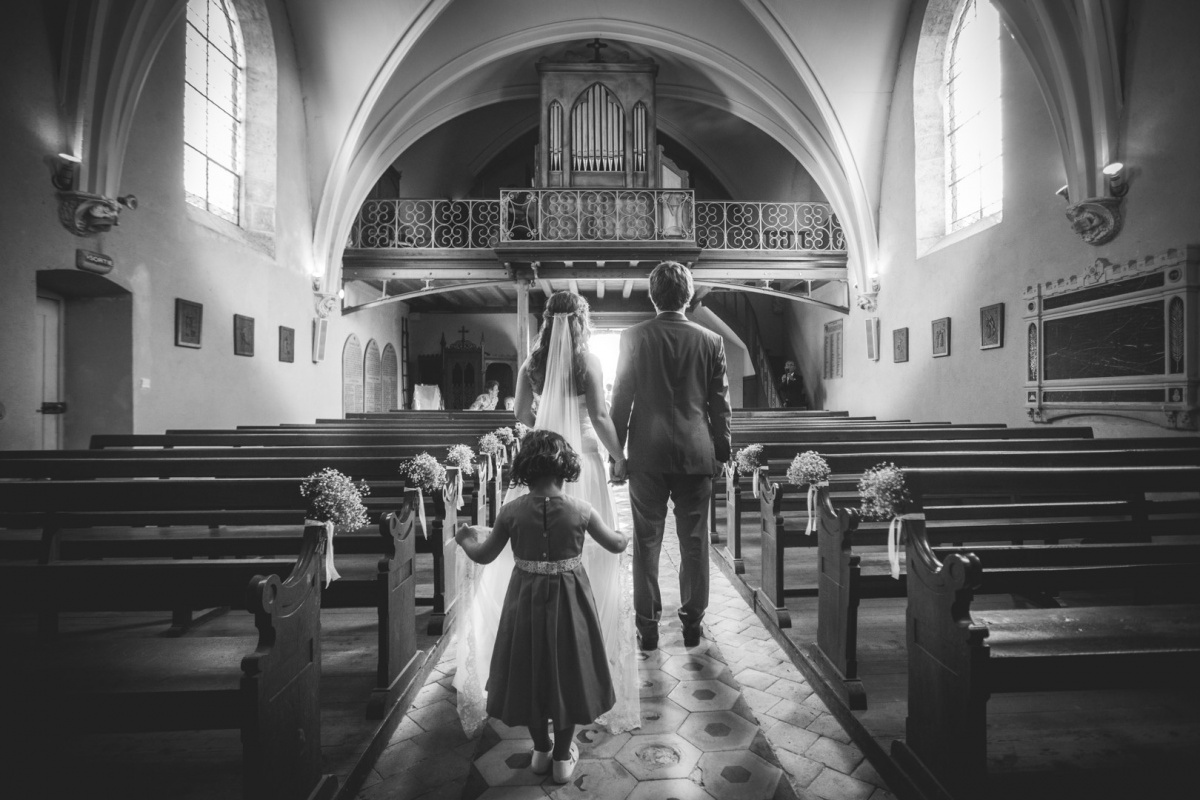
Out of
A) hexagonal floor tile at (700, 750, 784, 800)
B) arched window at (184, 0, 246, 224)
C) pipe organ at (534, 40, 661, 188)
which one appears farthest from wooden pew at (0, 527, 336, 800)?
pipe organ at (534, 40, 661, 188)

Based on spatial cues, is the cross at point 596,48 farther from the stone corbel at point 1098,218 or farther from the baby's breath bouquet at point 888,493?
the baby's breath bouquet at point 888,493

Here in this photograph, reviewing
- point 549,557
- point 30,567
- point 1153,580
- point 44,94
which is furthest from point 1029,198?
point 44,94

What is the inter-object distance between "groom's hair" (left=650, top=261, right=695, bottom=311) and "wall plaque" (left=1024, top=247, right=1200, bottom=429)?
4448 millimetres

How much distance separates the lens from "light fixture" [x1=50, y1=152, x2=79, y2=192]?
201 inches

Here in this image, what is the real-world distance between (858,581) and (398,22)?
9506 mm

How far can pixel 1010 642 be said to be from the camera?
1.96 metres

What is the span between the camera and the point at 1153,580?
225 cm

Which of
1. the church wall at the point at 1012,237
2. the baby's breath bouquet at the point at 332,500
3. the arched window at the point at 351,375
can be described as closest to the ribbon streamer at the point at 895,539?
the baby's breath bouquet at the point at 332,500

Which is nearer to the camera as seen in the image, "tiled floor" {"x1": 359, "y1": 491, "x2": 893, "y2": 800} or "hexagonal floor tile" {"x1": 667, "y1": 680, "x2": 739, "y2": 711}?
"tiled floor" {"x1": 359, "y1": 491, "x2": 893, "y2": 800}

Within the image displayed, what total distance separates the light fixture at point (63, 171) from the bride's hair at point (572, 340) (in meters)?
4.95

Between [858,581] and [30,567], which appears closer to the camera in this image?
[30,567]

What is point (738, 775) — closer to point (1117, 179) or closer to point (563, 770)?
point (563, 770)

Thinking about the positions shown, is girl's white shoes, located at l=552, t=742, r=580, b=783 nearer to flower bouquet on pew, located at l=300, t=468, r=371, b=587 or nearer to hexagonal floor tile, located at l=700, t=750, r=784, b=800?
hexagonal floor tile, located at l=700, t=750, r=784, b=800

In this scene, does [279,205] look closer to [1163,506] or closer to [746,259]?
[746,259]
